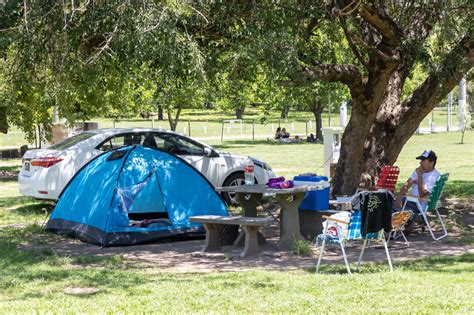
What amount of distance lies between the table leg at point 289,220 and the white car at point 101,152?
3.78m

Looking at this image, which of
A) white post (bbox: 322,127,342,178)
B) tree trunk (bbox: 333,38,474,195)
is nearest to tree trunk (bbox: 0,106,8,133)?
white post (bbox: 322,127,342,178)

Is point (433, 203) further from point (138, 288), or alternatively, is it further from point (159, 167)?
point (138, 288)

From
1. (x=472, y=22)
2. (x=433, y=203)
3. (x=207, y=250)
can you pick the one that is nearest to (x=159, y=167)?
(x=207, y=250)

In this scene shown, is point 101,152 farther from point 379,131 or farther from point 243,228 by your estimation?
point 379,131

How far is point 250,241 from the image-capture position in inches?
428

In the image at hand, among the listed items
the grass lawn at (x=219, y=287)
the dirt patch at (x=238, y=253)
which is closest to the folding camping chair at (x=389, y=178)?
Answer: the dirt patch at (x=238, y=253)

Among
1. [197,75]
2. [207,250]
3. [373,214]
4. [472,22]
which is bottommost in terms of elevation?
[207,250]

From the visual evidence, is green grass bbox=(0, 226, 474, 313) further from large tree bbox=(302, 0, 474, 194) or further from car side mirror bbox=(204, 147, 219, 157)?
car side mirror bbox=(204, 147, 219, 157)

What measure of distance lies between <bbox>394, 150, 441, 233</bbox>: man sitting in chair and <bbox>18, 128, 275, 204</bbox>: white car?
4.32 m

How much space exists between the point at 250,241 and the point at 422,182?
9.27 ft

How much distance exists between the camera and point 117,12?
10.5 metres

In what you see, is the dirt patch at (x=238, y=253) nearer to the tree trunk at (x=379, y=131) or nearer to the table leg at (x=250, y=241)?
the table leg at (x=250, y=241)

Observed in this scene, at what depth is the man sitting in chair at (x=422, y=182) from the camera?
11.9 metres

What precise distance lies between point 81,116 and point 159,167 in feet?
45.9
